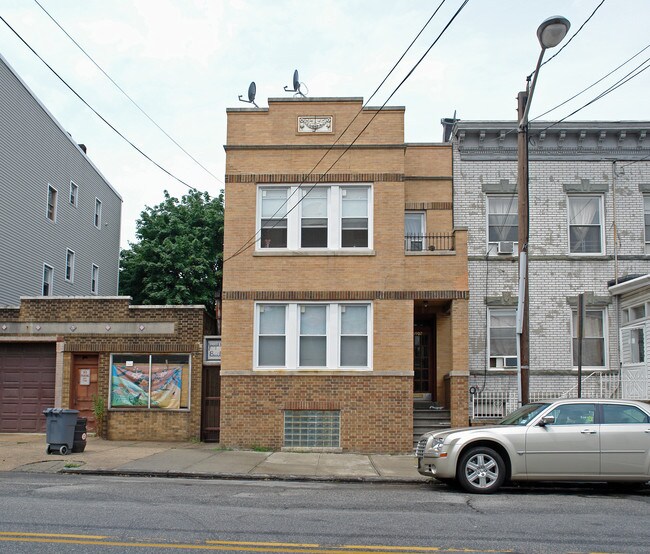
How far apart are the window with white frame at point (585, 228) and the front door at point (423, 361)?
455cm

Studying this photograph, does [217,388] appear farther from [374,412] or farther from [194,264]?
[194,264]

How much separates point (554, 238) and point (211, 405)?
10.1 metres

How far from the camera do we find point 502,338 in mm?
20016

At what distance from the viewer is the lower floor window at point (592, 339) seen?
65.3 feet

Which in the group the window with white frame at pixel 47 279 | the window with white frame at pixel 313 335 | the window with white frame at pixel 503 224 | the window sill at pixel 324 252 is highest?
the window with white frame at pixel 503 224

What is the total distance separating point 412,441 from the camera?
17562mm

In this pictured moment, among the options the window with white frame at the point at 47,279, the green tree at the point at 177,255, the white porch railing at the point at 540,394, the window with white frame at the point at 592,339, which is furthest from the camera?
the green tree at the point at 177,255

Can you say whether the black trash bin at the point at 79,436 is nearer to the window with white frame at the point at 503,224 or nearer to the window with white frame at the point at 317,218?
the window with white frame at the point at 317,218

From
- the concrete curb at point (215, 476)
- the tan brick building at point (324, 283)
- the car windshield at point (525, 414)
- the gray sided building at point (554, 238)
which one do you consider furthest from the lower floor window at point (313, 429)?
the car windshield at point (525, 414)

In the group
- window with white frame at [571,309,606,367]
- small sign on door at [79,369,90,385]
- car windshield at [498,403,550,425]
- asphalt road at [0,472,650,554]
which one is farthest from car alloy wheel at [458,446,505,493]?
small sign on door at [79,369,90,385]

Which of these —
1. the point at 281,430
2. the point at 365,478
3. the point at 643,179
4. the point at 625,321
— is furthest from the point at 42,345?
the point at 643,179

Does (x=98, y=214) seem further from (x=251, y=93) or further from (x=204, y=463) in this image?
(x=204, y=463)

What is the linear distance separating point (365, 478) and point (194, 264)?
25158mm

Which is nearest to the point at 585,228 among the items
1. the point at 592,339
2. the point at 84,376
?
the point at 592,339
